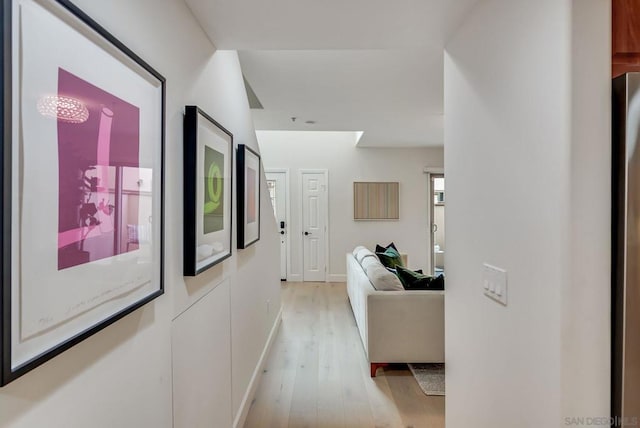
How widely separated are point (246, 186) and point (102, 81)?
133 cm

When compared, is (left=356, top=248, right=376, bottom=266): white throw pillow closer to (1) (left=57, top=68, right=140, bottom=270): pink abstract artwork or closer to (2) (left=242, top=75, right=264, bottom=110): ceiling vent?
(2) (left=242, top=75, right=264, bottom=110): ceiling vent

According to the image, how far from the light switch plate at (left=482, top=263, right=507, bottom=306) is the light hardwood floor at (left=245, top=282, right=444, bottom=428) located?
1329mm

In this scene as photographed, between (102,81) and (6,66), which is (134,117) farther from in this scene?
(6,66)

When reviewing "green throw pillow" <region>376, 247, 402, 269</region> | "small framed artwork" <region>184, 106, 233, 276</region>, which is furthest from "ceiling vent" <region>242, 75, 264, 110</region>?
"green throw pillow" <region>376, 247, 402, 269</region>

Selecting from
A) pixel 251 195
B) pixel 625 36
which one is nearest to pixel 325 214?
pixel 251 195

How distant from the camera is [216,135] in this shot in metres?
1.53

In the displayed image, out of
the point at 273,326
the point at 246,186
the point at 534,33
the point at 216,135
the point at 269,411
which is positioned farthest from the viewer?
the point at 273,326

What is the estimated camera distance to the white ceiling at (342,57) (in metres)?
1.35

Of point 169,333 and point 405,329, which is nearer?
point 169,333

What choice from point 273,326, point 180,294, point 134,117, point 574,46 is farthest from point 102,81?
point 273,326

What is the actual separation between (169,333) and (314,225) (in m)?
4.96

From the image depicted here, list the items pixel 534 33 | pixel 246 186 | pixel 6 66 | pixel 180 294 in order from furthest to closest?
pixel 246 186 < pixel 180 294 < pixel 534 33 < pixel 6 66

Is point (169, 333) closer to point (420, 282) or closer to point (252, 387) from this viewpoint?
point (252, 387)

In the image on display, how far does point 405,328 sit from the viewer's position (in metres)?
2.70
